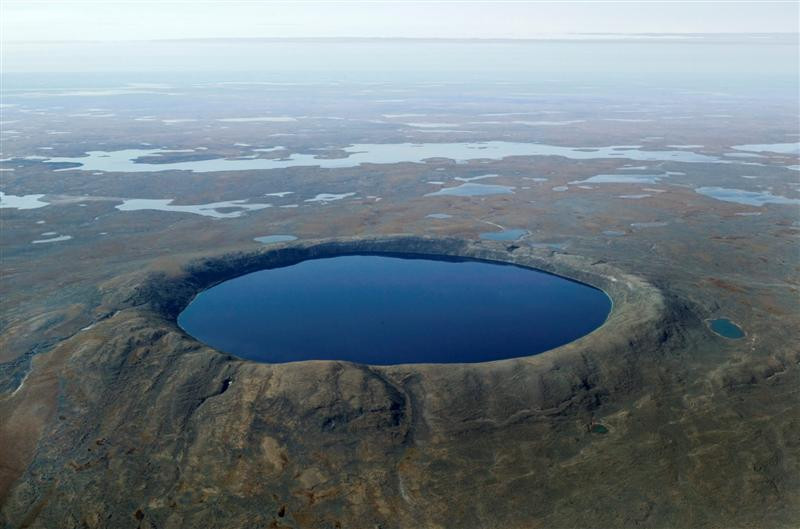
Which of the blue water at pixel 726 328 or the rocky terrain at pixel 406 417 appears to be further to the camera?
the blue water at pixel 726 328

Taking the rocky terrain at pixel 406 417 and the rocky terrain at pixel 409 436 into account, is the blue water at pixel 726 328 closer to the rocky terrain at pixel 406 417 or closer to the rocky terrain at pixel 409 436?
the rocky terrain at pixel 406 417

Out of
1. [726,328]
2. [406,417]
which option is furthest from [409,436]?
[726,328]

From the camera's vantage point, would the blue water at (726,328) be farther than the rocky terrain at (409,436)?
Yes

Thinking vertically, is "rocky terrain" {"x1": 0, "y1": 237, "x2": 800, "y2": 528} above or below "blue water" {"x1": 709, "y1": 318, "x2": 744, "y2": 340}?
below

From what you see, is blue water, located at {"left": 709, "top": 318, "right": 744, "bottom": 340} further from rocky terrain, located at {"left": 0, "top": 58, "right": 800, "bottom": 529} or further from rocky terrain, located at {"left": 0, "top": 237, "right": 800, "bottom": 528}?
rocky terrain, located at {"left": 0, "top": 237, "right": 800, "bottom": 528}

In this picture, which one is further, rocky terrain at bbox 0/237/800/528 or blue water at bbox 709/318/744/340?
blue water at bbox 709/318/744/340

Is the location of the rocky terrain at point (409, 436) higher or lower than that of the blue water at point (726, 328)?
lower

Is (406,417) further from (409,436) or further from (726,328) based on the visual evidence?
(726,328)

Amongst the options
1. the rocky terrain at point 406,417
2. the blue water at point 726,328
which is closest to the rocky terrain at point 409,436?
the rocky terrain at point 406,417

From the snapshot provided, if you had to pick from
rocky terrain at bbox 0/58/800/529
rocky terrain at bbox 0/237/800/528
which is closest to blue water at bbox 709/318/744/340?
rocky terrain at bbox 0/58/800/529
